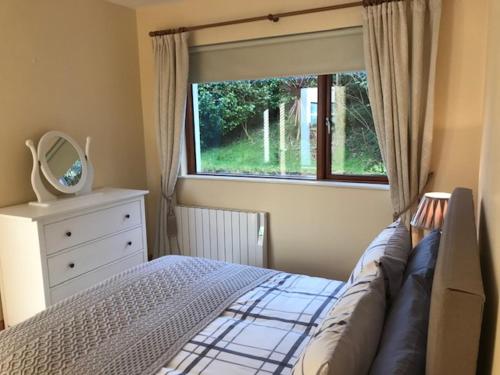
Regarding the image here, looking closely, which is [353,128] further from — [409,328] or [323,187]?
[409,328]

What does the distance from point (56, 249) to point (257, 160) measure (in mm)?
1644

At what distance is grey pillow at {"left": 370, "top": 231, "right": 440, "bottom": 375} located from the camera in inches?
39.4

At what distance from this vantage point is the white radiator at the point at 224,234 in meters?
3.20

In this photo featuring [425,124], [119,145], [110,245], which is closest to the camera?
[425,124]

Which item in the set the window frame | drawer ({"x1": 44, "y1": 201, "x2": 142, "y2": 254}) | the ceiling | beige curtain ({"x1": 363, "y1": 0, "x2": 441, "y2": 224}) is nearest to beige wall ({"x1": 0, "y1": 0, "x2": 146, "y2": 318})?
the ceiling

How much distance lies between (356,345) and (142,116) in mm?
3057

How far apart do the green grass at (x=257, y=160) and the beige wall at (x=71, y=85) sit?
0.69 metres

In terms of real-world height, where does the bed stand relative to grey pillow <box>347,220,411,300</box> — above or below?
below

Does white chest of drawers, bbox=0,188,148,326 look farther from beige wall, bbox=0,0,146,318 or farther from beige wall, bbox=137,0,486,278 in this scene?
beige wall, bbox=137,0,486,278

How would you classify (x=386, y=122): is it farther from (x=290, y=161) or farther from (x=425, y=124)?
(x=290, y=161)

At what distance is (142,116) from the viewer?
11.9 feet

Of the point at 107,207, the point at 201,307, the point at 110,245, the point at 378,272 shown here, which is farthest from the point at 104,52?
the point at 378,272

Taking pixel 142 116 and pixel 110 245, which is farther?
pixel 142 116

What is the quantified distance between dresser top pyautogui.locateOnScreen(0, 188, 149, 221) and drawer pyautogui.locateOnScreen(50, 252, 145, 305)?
45cm
